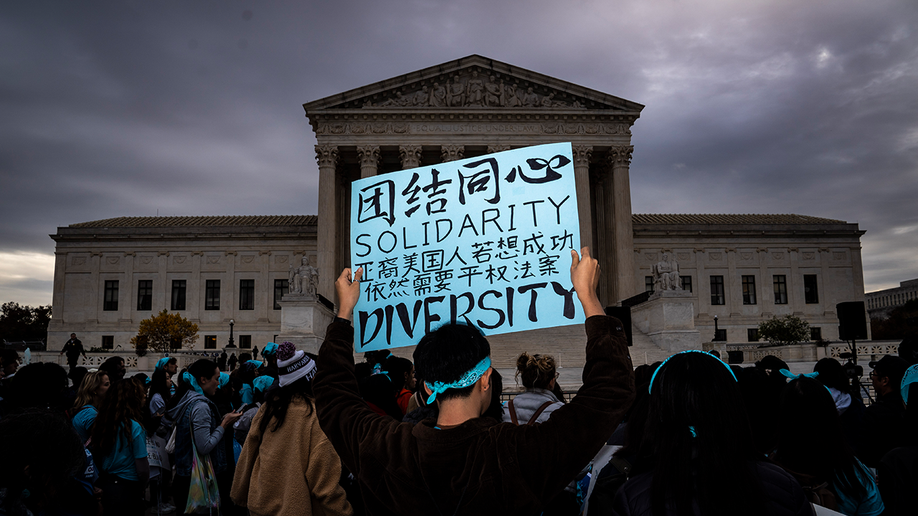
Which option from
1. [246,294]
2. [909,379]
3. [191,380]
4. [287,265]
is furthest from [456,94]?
[909,379]

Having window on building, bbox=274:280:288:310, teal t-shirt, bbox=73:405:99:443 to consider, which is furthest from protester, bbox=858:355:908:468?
window on building, bbox=274:280:288:310

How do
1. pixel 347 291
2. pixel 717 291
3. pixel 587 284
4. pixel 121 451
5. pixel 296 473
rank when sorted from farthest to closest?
1. pixel 717 291
2. pixel 121 451
3. pixel 296 473
4. pixel 347 291
5. pixel 587 284

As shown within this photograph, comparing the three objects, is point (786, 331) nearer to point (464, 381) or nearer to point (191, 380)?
point (191, 380)

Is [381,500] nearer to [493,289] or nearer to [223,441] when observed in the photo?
[493,289]

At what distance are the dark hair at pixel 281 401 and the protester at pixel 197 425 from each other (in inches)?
62.1

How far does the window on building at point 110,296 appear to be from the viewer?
47.2m

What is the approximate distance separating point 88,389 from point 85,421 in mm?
641

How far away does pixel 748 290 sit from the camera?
48875 mm

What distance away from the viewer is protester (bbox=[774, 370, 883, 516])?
333 centimetres

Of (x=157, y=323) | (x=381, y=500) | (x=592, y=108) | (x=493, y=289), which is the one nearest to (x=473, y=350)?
(x=381, y=500)

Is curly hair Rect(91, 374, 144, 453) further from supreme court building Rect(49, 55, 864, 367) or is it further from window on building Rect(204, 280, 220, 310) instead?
window on building Rect(204, 280, 220, 310)

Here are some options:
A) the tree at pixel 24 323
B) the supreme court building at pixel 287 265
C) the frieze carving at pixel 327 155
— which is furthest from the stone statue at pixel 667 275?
the tree at pixel 24 323

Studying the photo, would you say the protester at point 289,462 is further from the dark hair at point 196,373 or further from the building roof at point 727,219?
the building roof at point 727,219

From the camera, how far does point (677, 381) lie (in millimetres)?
2295
